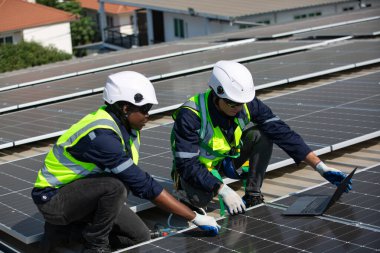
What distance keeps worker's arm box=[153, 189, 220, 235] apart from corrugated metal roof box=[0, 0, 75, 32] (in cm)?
5112

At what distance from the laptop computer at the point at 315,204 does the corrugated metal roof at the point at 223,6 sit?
3566cm

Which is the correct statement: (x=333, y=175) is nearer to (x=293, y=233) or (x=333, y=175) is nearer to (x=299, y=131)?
(x=293, y=233)

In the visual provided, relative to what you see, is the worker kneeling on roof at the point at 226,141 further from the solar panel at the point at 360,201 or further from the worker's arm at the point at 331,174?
the solar panel at the point at 360,201

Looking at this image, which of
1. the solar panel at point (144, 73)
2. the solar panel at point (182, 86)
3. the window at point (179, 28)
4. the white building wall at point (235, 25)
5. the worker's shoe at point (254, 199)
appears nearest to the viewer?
the worker's shoe at point (254, 199)

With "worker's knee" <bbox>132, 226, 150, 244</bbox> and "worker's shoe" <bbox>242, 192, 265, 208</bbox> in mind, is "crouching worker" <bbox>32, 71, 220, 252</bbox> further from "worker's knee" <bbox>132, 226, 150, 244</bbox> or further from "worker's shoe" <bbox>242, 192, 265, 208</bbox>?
"worker's shoe" <bbox>242, 192, 265, 208</bbox>

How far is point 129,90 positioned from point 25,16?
176 ft

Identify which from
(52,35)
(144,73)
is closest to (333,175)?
(144,73)

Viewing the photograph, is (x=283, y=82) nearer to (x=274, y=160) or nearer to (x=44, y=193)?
(x=274, y=160)

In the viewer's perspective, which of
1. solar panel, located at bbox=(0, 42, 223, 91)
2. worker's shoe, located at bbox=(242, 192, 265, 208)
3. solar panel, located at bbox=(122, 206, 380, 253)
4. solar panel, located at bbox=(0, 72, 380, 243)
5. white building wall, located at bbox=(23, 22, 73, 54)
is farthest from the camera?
white building wall, located at bbox=(23, 22, 73, 54)

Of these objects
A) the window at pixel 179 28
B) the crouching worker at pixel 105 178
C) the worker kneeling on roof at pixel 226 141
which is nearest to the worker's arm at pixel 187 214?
the crouching worker at pixel 105 178

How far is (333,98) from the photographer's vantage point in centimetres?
1168

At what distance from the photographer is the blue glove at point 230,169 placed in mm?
7895

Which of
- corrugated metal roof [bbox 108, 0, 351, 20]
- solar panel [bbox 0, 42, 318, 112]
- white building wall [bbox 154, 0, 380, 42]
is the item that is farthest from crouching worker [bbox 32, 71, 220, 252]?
white building wall [bbox 154, 0, 380, 42]

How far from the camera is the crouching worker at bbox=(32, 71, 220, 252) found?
6602 mm
